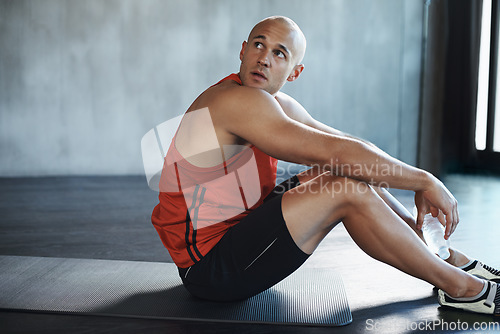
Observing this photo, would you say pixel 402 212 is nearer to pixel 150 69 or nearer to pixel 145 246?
pixel 145 246

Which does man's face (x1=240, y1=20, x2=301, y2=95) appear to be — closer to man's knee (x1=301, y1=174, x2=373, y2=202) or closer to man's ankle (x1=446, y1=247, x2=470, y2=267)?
man's knee (x1=301, y1=174, x2=373, y2=202)

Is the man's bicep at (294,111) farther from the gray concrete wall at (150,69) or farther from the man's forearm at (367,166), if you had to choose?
the gray concrete wall at (150,69)

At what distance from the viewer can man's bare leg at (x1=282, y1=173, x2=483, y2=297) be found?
1096 mm

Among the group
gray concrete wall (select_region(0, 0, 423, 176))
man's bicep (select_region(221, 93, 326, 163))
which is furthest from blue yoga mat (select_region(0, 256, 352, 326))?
gray concrete wall (select_region(0, 0, 423, 176))

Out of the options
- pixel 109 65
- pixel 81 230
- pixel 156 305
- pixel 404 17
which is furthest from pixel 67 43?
pixel 156 305

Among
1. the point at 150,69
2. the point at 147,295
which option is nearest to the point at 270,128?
the point at 147,295

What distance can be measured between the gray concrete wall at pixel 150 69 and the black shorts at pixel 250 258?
3.32 meters

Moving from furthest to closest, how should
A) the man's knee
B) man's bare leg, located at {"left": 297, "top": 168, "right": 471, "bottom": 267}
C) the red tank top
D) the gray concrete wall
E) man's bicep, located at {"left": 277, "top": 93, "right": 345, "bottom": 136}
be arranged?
the gray concrete wall
man's bicep, located at {"left": 277, "top": 93, "right": 345, "bottom": 136}
man's bare leg, located at {"left": 297, "top": 168, "right": 471, "bottom": 267}
the red tank top
the man's knee

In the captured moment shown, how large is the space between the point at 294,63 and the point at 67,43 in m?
3.42

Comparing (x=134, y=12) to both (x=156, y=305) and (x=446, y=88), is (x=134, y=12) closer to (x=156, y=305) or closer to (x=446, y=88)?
(x=446, y=88)

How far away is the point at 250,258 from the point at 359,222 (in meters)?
0.27

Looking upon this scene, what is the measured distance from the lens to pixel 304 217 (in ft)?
3.60

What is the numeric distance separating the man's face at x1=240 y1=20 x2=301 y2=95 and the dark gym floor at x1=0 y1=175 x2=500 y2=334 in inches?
25.3

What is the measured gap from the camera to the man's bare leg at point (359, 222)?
1096mm
